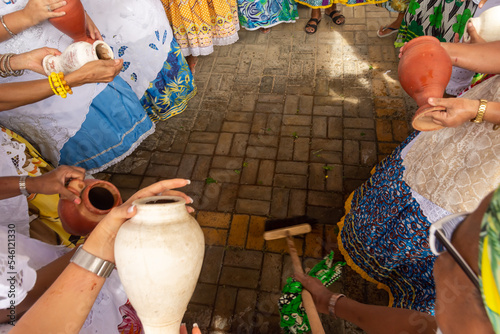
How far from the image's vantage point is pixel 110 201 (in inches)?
61.9

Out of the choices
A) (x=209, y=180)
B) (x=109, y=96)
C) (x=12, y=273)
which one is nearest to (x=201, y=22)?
(x=109, y=96)

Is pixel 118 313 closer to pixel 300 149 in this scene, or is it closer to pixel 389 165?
pixel 389 165

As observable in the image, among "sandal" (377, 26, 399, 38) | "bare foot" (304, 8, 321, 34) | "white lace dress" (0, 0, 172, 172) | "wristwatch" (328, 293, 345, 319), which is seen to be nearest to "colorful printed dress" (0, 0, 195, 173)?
"white lace dress" (0, 0, 172, 172)

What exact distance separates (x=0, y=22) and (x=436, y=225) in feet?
8.65

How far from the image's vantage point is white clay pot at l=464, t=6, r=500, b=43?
139cm

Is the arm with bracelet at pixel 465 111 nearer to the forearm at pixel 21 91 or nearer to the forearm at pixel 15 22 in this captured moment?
the forearm at pixel 21 91

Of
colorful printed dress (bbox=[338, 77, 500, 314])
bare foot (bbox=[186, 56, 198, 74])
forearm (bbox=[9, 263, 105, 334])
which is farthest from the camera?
bare foot (bbox=[186, 56, 198, 74])

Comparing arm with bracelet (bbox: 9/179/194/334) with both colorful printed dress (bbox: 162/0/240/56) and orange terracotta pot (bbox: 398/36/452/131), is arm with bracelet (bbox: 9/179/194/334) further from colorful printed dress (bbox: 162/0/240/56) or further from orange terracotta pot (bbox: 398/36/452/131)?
colorful printed dress (bbox: 162/0/240/56)

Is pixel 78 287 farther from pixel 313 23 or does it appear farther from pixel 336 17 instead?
pixel 336 17

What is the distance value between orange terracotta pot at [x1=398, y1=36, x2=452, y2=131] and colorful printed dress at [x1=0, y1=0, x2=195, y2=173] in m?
2.35

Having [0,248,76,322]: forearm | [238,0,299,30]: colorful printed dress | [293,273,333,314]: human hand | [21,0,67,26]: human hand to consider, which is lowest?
[293,273,333,314]: human hand

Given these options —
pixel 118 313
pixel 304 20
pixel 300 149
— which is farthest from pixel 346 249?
pixel 304 20

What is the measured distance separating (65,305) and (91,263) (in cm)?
14

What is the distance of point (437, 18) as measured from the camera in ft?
10.6
